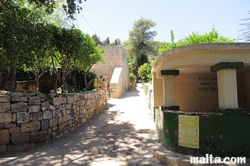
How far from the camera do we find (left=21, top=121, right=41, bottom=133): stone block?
5.54 meters

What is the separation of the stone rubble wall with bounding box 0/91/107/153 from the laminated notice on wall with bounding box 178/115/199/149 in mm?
4436

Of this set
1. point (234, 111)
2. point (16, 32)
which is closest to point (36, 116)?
point (16, 32)

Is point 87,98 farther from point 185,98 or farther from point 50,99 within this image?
point 185,98

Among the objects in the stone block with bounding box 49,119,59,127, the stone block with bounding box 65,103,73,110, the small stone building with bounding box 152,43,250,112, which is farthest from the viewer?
the stone block with bounding box 65,103,73,110

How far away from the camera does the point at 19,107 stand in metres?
5.52

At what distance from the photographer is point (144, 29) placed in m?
33.1

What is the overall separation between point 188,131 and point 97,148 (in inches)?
111

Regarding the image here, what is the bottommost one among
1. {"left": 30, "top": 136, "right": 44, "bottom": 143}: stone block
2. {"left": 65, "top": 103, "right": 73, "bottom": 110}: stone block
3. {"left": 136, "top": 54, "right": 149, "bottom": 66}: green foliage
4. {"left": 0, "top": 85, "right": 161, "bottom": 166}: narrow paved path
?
{"left": 0, "top": 85, "right": 161, "bottom": 166}: narrow paved path

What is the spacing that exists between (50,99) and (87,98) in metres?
2.93

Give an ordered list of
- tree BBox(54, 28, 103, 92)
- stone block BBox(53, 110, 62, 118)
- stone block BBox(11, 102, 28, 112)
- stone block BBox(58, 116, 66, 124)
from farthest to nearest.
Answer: tree BBox(54, 28, 103, 92)
stone block BBox(58, 116, 66, 124)
stone block BBox(53, 110, 62, 118)
stone block BBox(11, 102, 28, 112)

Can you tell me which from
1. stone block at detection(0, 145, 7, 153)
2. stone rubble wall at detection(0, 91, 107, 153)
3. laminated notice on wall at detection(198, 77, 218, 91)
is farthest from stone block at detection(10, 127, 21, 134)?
laminated notice on wall at detection(198, 77, 218, 91)

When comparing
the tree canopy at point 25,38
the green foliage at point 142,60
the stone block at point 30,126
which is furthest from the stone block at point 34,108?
the green foliage at point 142,60

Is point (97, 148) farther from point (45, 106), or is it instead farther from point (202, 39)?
point (202, 39)

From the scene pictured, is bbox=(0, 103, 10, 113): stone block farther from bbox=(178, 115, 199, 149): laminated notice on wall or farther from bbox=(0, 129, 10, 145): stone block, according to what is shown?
bbox=(178, 115, 199, 149): laminated notice on wall
